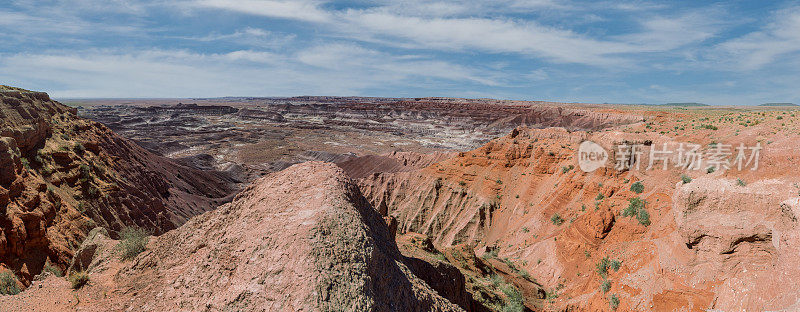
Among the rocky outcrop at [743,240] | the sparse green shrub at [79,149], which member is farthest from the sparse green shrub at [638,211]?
the sparse green shrub at [79,149]

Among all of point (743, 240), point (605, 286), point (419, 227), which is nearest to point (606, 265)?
point (605, 286)

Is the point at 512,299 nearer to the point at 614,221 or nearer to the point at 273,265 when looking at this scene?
the point at 614,221

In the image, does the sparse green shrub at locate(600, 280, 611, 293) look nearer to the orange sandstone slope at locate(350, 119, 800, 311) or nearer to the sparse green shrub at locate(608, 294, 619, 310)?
the orange sandstone slope at locate(350, 119, 800, 311)

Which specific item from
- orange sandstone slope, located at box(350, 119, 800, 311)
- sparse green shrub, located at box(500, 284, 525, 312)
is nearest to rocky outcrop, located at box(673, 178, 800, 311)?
orange sandstone slope, located at box(350, 119, 800, 311)

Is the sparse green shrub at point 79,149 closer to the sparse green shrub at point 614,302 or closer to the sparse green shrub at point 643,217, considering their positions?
the sparse green shrub at point 614,302

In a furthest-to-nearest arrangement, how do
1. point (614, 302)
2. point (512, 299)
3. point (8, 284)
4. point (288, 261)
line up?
point (512, 299) → point (614, 302) → point (8, 284) → point (288, 261)

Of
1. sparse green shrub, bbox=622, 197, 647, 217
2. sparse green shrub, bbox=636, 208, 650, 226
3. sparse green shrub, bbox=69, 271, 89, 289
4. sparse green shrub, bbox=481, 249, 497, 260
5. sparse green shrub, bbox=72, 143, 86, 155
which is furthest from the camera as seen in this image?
sparse green shrub, bbox=481, 249, 497, 260

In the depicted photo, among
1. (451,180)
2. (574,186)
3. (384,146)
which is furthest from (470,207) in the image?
(384,146)
